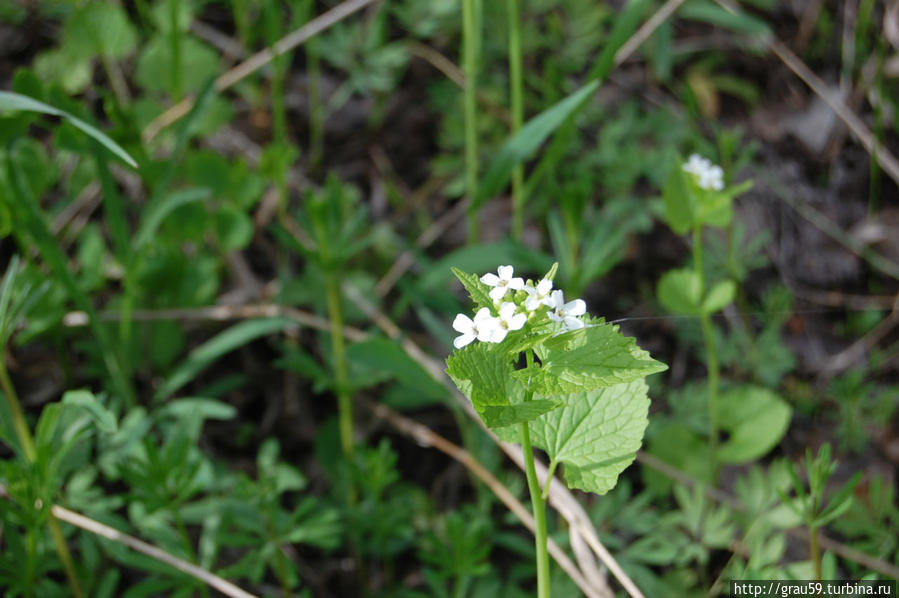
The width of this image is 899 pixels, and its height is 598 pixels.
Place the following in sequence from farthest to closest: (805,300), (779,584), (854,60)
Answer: (854,60) → (805,300) → (779,584)

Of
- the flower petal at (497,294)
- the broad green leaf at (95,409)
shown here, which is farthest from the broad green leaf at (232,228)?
the flower petal at (497,294)

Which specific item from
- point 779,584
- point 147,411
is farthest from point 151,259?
point 779,584

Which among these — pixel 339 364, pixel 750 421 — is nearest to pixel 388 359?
pixel 339 364

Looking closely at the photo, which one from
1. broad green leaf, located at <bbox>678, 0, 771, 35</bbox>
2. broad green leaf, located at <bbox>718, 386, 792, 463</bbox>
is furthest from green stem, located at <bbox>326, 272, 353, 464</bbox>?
broad green leaf, located at <bbox>678, 0, 771, 35</bbox>

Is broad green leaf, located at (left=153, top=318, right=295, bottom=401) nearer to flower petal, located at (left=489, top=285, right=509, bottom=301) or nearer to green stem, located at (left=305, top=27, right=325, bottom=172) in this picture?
green stem, located at (left=305, top=27, right=325, bottom=172)

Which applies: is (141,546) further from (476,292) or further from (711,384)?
(711,384)

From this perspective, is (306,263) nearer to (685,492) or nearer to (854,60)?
(685,492)

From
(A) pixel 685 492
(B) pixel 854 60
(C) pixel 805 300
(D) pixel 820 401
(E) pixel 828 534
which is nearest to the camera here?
(A) pixel 685 492
